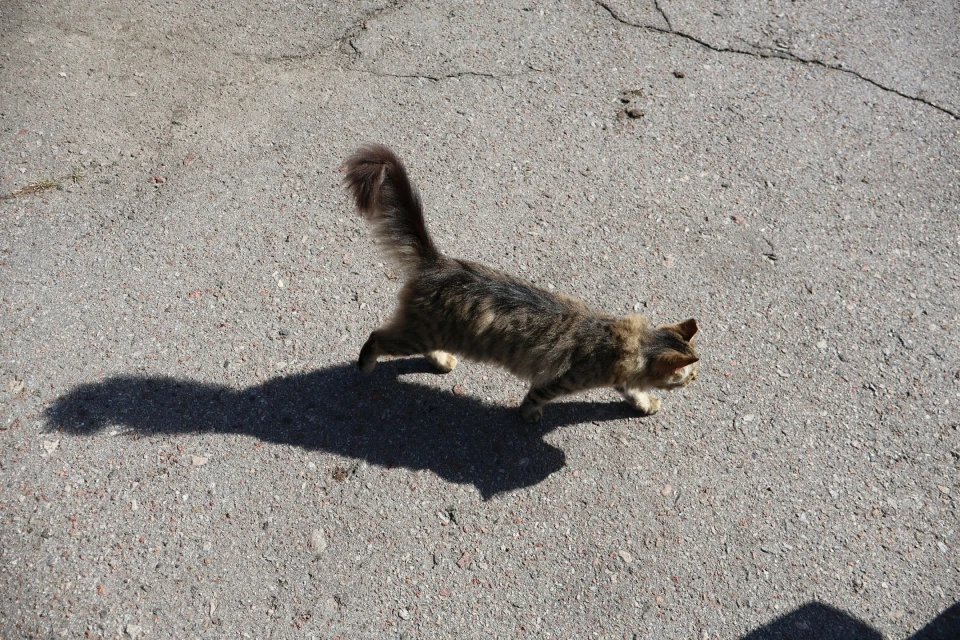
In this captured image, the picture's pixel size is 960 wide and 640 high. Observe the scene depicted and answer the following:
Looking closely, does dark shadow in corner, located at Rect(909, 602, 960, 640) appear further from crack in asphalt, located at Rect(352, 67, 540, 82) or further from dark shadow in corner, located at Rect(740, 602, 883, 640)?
crack in asphalt, located at Rect(352, 67, 540, 82)

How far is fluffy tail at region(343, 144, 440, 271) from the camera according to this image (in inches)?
129

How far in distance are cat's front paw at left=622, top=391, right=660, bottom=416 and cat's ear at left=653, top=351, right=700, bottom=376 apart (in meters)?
0.41

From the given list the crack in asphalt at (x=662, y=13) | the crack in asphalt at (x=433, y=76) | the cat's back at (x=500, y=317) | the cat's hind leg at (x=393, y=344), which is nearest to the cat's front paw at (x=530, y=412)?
the cat's back at (x=500, y=317)

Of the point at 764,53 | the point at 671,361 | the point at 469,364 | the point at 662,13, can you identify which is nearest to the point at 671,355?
the point at 671,361

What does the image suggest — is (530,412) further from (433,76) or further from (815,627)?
(433,76)

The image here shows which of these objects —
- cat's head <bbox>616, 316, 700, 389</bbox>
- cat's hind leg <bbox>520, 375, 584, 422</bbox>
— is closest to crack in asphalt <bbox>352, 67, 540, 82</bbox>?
cat's head <bbox>616, 316, 700, 389</bbox>

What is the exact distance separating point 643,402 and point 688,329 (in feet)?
1.92

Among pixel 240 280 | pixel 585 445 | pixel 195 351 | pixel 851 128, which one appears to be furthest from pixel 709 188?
pixel 195 351

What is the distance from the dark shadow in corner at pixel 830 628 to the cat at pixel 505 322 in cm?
132

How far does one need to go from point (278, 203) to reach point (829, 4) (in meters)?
5.69

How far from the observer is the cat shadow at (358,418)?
3.72m

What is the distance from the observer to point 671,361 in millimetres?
3389

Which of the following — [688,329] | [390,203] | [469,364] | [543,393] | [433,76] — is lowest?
[469,364]

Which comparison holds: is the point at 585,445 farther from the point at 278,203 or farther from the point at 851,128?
the point at 851,128
